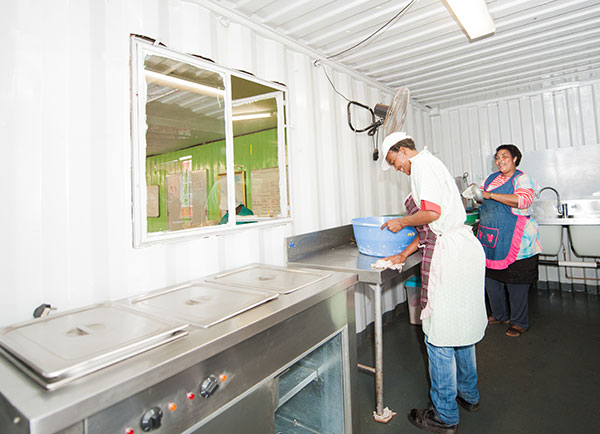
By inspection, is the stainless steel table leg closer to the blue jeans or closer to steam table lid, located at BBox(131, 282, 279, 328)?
the blue jeans

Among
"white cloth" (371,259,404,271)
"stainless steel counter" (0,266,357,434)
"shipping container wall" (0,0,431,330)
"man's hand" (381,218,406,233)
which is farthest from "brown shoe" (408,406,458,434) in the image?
"shipping container wall" (0,0,431,330)

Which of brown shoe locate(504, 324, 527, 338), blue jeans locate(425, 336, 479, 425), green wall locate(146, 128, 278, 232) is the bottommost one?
brown shoe locate(504, 324, 527, 338)

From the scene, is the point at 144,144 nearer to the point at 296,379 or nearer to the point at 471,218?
the point at 296,379

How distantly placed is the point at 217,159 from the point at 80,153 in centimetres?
429

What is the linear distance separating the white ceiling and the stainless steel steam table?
5.33 ft

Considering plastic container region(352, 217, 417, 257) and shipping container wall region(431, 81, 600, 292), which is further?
shipping container wall region(431, 81, 600, 292)

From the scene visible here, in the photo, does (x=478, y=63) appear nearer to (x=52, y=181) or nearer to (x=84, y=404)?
(x=52, y=181)

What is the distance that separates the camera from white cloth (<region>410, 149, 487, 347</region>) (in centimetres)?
187

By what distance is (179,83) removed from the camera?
7.50 feet

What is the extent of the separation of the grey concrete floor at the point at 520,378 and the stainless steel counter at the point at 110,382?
56.0 inches

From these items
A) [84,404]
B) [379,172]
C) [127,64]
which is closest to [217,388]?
[84,404]

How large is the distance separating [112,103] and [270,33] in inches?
53.3

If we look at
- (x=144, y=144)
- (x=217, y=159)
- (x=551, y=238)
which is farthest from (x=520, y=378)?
(x=217, y=159)

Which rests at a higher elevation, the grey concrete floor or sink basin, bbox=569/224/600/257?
sink basin, bbox=569/224/600/257
